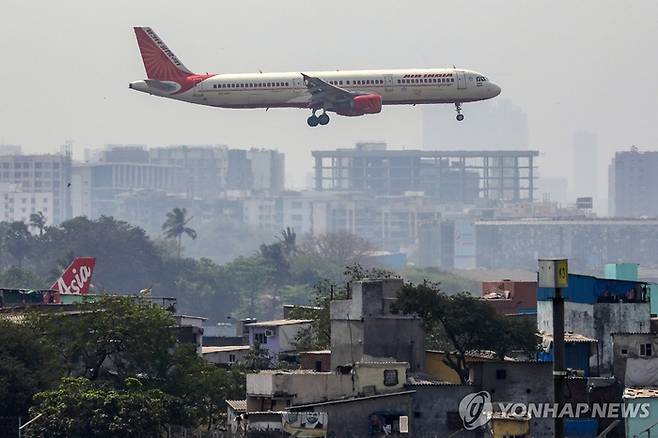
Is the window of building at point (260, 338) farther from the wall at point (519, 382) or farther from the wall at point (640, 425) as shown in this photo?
the wall at point (640, 425)

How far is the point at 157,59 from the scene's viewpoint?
146 m

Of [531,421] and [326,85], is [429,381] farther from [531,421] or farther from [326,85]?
[326,85]

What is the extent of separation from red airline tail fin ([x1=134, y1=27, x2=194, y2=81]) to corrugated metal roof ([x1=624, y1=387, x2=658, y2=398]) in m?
76.3

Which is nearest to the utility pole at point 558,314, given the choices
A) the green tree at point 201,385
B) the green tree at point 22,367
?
the green tree at point 201,385

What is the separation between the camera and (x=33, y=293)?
105062 millimetres

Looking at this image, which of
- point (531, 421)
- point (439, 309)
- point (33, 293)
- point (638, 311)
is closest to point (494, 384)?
point (531, 421)

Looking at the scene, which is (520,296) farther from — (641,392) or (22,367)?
(641,392)

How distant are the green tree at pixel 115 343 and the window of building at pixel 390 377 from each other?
13.4 metres

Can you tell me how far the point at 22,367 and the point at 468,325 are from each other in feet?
53.0

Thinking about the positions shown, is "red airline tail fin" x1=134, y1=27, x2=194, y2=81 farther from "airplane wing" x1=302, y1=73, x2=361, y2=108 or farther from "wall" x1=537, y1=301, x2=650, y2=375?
"wall" x1=537, y1=301, x2=650, y2=375

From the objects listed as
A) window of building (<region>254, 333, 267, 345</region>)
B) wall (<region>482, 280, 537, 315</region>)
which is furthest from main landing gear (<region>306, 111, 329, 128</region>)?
window of building (<region>254, 333, 267, 345</region>)

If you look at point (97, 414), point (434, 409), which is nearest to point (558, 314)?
point (434, 409)

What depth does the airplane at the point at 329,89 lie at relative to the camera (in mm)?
131000

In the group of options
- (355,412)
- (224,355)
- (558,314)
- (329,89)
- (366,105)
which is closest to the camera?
(558,314)
